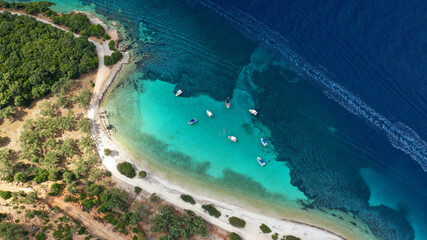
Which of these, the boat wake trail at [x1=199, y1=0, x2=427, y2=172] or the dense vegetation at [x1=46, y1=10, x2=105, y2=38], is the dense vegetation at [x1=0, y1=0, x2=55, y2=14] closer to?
the dense vegetation at [x1=46, y1=10, x2=105, y2=38]

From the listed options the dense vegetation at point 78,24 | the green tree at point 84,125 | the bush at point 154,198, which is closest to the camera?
the bush at point 154,198

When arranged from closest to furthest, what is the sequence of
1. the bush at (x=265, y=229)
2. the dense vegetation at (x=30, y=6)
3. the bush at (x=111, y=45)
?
the bush at (x=265, y=229)
the bush at (x=111, y=45)
the dense vegetation at (x=30, y=6)

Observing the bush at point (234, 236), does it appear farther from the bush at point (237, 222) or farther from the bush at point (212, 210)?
the bush at point (212, 210)

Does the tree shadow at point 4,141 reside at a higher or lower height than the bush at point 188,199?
lower

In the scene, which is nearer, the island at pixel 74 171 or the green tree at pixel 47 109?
the island at pixel 74 171

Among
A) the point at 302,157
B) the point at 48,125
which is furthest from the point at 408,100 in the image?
the point at 48,125

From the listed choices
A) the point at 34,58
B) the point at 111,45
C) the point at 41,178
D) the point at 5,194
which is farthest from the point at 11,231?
the point at 111,45

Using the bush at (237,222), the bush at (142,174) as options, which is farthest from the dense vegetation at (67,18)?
the bush at (237,222)

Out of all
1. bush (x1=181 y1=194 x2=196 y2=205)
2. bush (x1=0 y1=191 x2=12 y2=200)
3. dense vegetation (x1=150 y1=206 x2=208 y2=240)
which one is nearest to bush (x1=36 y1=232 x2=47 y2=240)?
bush (x1=0 y1=191 x2=12 y2=200)
